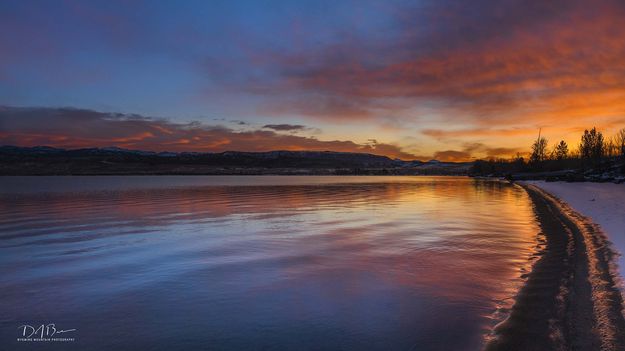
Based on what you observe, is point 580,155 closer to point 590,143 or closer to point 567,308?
point 590,143

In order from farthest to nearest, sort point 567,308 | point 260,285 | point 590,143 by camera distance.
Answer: point 590,143 < point 260,285 < point 567,308

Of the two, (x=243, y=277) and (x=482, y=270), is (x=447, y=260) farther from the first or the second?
(x=243, y=277)

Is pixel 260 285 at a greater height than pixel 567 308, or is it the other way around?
pixel 567 308

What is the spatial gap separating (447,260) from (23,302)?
10.8 m

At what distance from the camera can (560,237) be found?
581 inches

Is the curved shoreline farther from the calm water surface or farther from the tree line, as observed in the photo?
the tree line

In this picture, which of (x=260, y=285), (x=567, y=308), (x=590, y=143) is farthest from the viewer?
(x=590, y=143)

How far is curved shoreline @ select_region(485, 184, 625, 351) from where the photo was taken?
5.46 meters

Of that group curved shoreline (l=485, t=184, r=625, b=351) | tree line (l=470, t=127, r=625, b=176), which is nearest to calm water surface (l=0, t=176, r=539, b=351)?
curved shoreline (l=485, t=184, r=625, b=351)

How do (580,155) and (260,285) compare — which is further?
(580,155)

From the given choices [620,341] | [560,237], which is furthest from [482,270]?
[560,237]

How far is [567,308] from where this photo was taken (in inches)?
263

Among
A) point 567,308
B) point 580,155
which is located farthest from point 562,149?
point 567,308

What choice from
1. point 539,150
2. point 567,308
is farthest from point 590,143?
point 567,308
